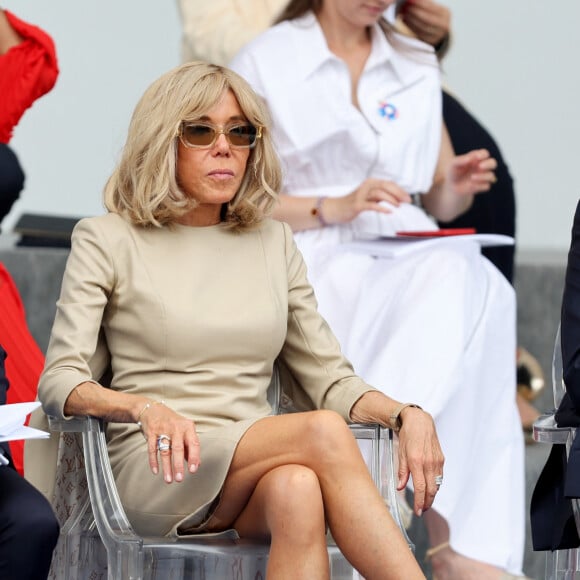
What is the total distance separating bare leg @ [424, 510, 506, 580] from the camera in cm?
439

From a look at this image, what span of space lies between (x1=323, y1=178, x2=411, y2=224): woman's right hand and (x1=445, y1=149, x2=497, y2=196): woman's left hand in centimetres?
27

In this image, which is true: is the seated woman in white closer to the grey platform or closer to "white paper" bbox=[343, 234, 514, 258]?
"white paper" bbox=[343, 234, 514, 258]

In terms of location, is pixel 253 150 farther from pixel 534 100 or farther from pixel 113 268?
pixel 534 100

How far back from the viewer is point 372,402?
344 cm

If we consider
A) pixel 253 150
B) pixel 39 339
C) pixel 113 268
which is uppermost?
pixel 253 150

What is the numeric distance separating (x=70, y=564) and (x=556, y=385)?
1.09m

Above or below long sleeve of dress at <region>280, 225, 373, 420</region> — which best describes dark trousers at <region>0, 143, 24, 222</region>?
above

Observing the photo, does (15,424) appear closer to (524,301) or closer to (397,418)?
Answer: (397,418)

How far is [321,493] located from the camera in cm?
322

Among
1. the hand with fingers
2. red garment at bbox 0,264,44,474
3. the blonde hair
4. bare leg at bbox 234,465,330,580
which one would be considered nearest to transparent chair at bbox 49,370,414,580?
bare leg at bbox 234,465,330,580

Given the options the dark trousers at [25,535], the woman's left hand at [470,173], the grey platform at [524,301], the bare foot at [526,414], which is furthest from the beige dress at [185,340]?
the bare foot at [526,414]

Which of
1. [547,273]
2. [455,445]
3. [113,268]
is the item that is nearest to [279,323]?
[113,268]

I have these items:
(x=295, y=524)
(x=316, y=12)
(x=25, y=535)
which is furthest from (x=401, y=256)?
(x=25, y=535)

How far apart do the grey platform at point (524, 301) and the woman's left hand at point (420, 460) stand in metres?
1.76
